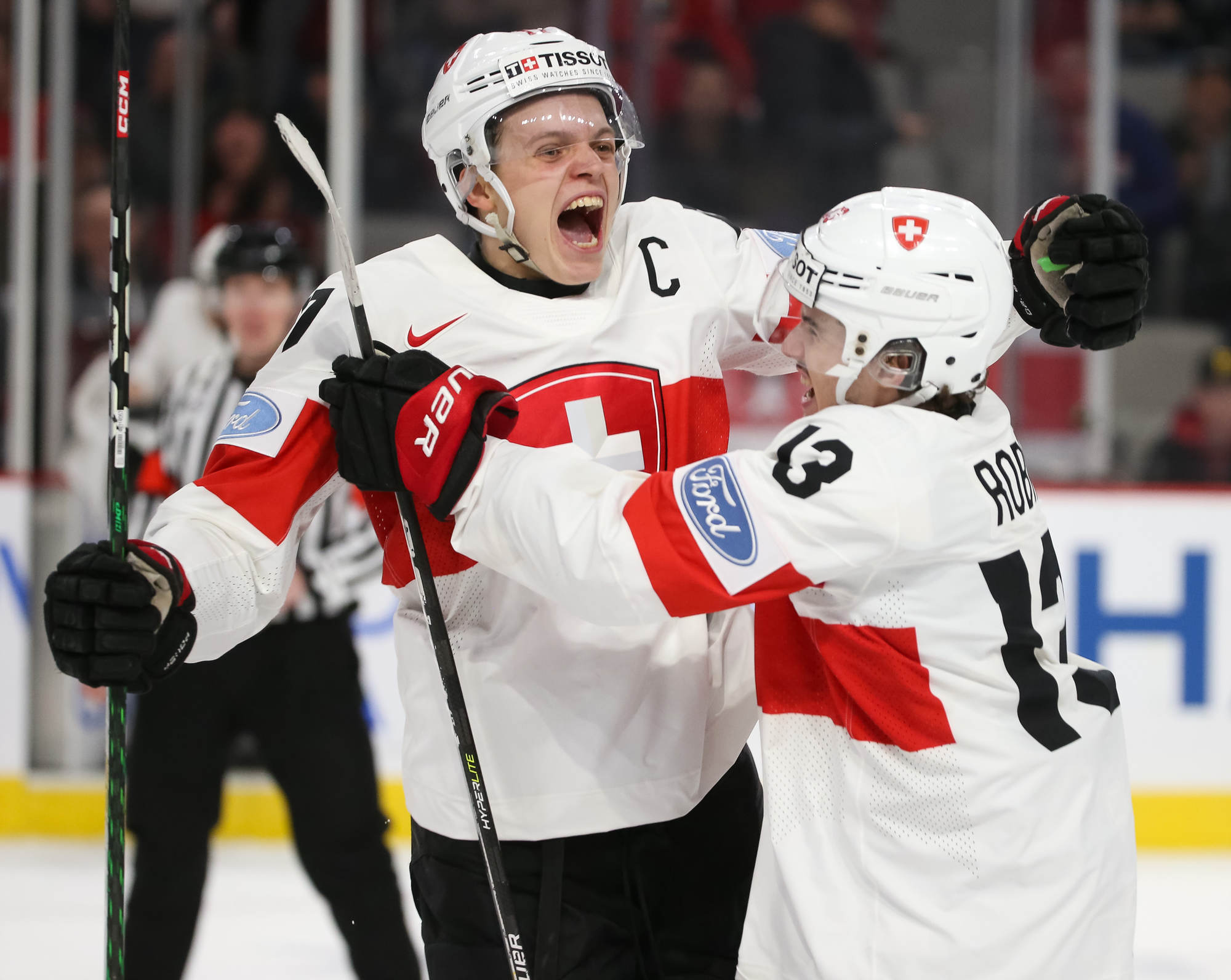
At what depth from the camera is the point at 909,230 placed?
5.63 feet

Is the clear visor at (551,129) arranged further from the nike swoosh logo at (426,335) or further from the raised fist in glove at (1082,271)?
the raised fist in glove at (1082,271)

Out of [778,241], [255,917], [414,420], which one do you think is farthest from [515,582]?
[255,917]

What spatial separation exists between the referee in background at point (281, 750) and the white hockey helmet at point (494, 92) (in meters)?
1.26

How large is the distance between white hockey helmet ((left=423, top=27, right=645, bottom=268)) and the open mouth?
0.06 m

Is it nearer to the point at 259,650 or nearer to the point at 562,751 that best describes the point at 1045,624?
the point at 562,751

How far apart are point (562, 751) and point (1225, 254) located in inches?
176

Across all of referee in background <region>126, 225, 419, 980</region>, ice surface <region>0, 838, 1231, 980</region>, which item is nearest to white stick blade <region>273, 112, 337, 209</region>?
referee in background <region>126, 225, 419, 980</region>

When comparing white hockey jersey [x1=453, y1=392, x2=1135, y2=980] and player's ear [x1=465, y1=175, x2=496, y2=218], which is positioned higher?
player's ear [x1=465, y1=175, x2=496, y2=218]

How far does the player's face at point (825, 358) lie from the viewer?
1.75m

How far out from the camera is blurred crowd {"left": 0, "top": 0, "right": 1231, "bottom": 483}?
5.20 m

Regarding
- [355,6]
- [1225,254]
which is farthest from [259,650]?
[1225,254]

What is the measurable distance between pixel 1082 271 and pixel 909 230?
30 cm

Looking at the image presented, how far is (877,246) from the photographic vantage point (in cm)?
171

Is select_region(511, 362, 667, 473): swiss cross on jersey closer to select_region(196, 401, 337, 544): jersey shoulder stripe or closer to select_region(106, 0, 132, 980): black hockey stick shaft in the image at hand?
select_region(196, 401, 337, 544): jersey shoulder stripe
